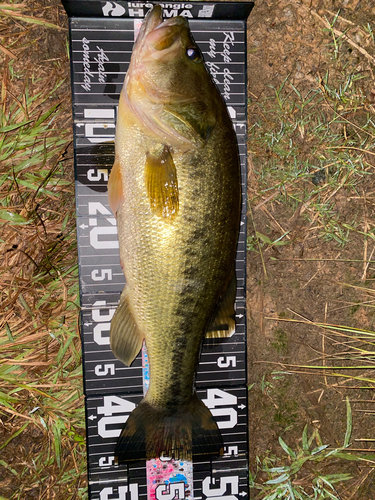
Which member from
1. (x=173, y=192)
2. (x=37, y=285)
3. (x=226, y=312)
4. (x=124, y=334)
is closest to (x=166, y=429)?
(x=124, y=334)

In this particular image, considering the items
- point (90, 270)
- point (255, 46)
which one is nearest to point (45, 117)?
point (90, 270)

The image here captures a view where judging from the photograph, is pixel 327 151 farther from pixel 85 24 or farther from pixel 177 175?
pixel 85 24

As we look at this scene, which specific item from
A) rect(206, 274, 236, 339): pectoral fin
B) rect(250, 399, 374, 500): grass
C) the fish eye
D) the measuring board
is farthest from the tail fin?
the fish eye

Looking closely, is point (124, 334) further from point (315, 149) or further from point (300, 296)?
point (315, 149)

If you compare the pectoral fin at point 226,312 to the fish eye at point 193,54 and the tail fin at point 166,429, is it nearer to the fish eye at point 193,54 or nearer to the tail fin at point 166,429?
the tail fin at point 166,429

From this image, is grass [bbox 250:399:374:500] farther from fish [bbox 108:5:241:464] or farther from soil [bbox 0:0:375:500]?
fish [bbox 108:5:241:464]

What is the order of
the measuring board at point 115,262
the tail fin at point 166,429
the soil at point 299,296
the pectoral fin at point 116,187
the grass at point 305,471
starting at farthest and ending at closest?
the grass at point 305,471 → the soil at point 299,296 → the measuring board at point 115,262 → the tail fin at point 166,429 → the pectoral fin at point 116,187

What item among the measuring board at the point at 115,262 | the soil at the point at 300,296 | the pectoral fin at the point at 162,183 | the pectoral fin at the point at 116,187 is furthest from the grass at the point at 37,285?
the soil at the point at 300,296
